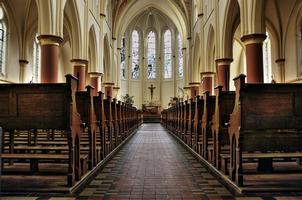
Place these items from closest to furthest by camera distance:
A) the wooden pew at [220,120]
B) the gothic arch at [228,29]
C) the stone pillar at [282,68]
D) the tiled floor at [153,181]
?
1. the tiled floor at [153,181]
2. the wooden pew at [220,120]
3. the gothic arch at [228,29]
4. the stone pillar at [282,68]

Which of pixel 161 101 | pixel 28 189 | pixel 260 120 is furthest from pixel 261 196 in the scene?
pixel 161 101

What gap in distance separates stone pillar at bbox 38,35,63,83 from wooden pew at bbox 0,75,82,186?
7097 mm

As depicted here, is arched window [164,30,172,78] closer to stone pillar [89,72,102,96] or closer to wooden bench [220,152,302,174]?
stone pillar [89,72,102,96]

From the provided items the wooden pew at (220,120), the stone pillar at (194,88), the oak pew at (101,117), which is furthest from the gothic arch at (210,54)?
the wooden pew at (220,120)

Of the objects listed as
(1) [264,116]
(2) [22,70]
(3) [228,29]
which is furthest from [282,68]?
(1) [264,116]

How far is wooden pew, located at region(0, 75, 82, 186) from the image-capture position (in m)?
4.53

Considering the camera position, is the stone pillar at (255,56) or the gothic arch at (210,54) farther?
the gothic arch at (210,54)

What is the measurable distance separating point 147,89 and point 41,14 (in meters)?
27.4

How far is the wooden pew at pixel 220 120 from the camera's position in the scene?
18.6 ft

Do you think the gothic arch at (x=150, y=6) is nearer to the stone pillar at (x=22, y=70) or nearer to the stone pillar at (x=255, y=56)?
the stone pillar at (x=22, y=70)

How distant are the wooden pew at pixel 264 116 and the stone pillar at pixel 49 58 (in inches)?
332

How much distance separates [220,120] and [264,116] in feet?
3.72

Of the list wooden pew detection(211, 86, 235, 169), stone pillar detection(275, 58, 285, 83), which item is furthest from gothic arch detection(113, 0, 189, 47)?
wooden pew detection(211, 86, 235, 169)

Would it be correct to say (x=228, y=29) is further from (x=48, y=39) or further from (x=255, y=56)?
(x=48, y=39)
